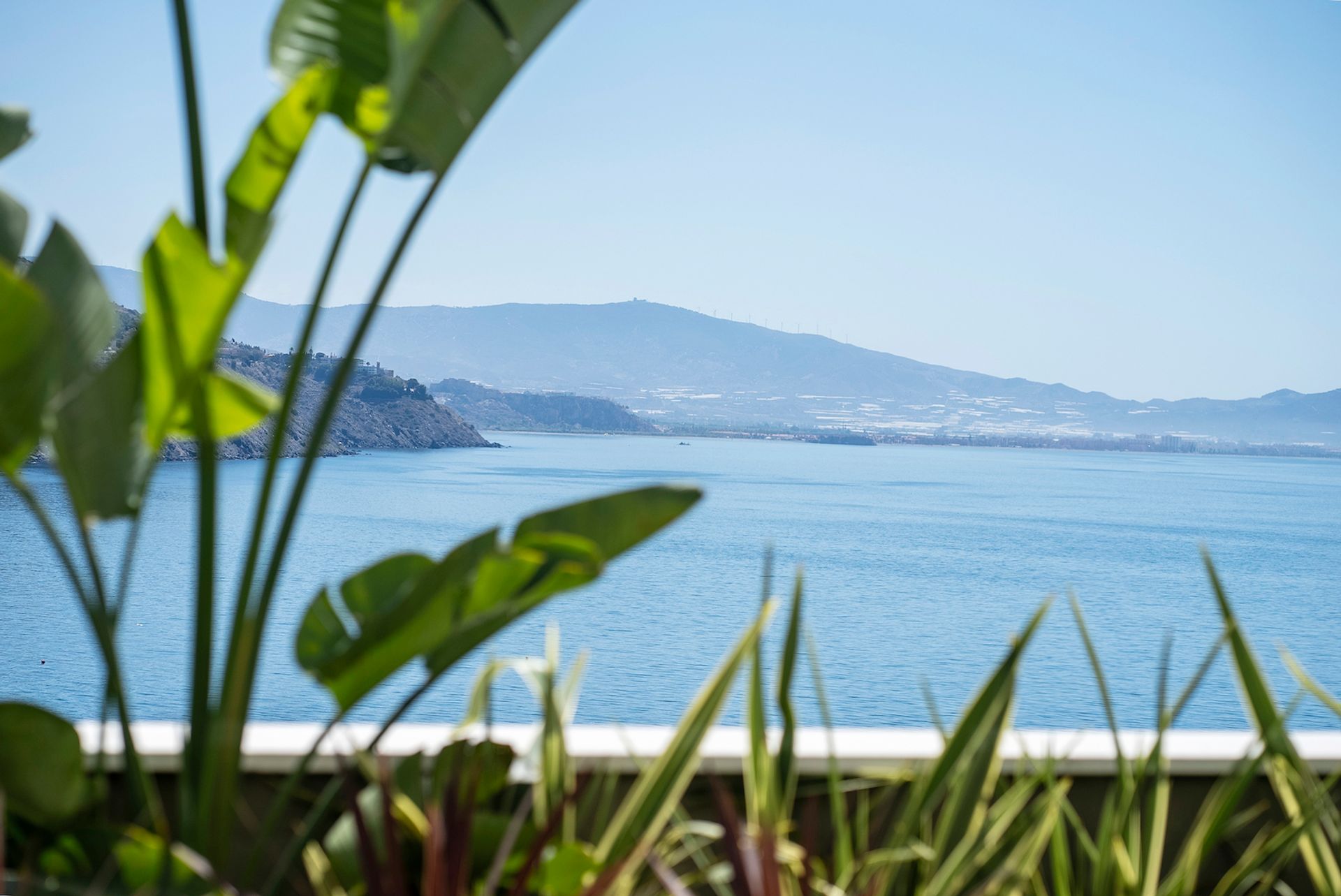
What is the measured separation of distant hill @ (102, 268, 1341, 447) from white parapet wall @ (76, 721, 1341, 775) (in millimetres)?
60830

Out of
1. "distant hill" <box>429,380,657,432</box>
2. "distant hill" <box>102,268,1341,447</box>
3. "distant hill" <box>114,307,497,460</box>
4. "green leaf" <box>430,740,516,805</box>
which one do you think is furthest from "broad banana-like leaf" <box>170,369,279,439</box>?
"distant hill" <box>102,268,1341,447</box>

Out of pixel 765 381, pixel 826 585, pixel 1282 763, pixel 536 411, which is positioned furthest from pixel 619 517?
pixel 765 381

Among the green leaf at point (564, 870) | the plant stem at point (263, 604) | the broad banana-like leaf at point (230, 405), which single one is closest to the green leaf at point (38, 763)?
the plant stem at point (263, 604)

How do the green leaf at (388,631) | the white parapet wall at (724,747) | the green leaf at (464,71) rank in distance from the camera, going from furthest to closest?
the white parapet wall at (724,747) → the green leaf at (464,71) → the green leaf at (388,631)

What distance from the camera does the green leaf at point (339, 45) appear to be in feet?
3.28

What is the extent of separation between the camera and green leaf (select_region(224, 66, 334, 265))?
901mm

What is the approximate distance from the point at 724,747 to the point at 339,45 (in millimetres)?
871

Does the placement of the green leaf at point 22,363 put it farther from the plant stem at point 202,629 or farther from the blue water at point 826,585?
the blue water at point 826,585

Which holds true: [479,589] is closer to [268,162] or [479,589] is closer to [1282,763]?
[268,162]

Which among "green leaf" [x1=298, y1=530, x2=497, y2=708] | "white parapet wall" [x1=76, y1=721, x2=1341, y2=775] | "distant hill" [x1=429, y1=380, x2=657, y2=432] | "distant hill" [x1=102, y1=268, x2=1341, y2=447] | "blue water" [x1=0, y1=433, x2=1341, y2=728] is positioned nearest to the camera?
"green leaf" [x1=298, y1=530, x2=497, y2=708]

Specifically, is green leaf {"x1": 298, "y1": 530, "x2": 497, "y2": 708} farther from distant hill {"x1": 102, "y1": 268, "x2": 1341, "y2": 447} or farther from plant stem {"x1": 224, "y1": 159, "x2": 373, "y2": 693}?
distant hill {"x1": 102, "y1": 268, "x2": 1341, "y2": 447}

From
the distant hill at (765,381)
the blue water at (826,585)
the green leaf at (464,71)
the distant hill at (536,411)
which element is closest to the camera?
the green leaf at (464,71)

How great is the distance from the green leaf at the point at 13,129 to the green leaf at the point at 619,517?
0.76 metres

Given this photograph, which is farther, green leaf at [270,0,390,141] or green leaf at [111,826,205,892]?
green leaf at [270,0,390,141]
